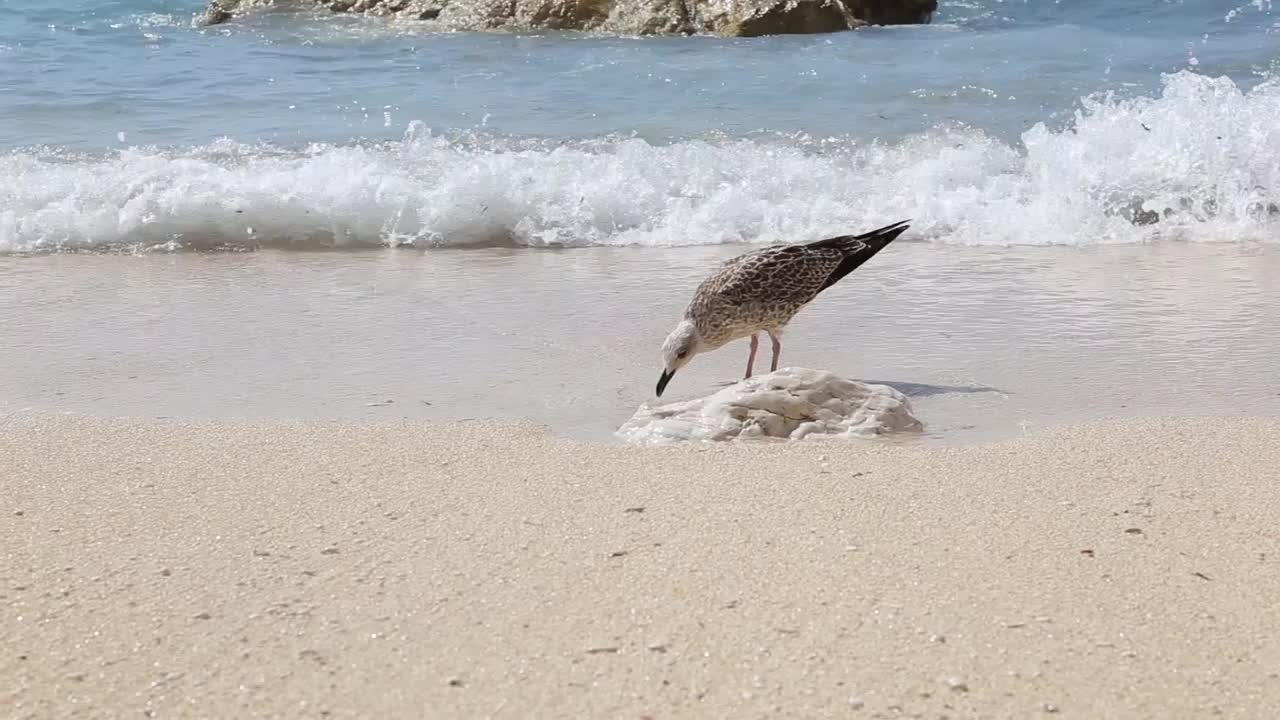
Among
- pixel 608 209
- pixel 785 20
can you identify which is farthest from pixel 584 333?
pixel 785 20

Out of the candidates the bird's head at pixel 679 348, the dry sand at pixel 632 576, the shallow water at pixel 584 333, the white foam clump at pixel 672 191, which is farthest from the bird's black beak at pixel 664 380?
the white foam clump at pixel 672 191

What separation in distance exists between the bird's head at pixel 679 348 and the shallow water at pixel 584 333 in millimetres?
144

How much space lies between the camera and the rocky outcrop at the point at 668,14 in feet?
47.5

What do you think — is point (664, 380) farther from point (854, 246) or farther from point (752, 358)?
point (854, 246)

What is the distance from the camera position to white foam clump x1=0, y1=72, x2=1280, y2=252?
8312mm

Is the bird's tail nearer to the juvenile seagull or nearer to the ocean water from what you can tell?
the juvenile seagull

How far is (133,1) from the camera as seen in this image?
658 inches

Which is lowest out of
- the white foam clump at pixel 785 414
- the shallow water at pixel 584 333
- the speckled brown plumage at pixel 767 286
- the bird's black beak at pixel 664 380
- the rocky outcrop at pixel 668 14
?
the shallow water at pixel 584 333

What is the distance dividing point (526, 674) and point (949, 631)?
0.88 m

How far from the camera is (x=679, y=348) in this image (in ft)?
17.2

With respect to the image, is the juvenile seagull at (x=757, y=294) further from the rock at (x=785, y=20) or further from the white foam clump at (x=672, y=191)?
the rock at (x=785, y=20)

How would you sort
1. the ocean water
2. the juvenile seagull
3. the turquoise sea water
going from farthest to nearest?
the turquoise sea water → the ocean water → the juvenile seagull

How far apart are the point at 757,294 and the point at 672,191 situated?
3607 millimetres

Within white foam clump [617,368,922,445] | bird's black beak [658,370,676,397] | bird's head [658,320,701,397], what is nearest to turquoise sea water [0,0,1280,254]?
bird's head [658,320,701,397]
